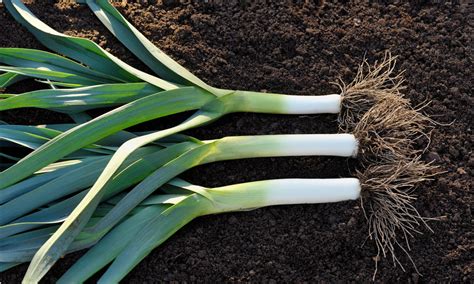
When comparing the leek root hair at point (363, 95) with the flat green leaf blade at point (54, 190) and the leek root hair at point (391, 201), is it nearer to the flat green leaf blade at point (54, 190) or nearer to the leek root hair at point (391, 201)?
the leek root hair at point (391, 201)

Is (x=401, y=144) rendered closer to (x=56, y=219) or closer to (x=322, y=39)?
(x=322, y=39)

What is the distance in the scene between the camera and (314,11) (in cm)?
201

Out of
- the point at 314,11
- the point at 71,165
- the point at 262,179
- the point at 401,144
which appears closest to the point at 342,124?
the point at 401,144

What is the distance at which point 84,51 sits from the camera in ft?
5.74

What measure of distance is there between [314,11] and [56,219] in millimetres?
1063

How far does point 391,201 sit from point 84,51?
3.23 feet

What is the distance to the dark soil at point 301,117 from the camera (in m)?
1.65

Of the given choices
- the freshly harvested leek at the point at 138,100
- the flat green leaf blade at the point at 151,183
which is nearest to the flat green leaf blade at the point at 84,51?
the freshly harvested leek at the point at 138,100

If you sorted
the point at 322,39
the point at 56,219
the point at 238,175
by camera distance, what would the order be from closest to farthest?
the point at 56,219 < the point at 238,175 < the point at 322,39

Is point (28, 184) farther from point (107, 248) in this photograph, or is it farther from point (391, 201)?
point (391, 201)

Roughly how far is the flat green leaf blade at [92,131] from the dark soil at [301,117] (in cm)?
22

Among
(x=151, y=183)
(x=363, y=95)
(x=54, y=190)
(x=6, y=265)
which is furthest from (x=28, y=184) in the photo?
(x=363, y=95)

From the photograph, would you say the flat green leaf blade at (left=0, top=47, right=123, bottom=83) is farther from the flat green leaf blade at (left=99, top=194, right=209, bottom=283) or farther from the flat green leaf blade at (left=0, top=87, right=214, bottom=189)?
the flat green leaf blade at (left=99, top=194, right=209, bottom=283)

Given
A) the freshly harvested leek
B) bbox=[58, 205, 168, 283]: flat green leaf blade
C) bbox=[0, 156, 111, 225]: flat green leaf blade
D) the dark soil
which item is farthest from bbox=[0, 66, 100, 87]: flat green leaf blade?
bbox=[58, 205, 168, 283]: flat green leaf blade
